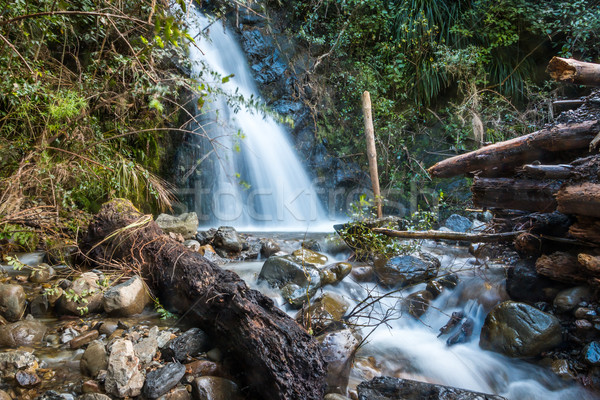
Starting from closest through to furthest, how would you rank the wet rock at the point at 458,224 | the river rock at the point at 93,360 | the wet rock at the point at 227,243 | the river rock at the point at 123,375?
the river rock at the point at 123,375 → the river rock at the point at 93,360 → the wet rock at the point at 227,243 → the wet rock at the point at 458,224

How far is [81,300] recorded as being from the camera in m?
2.71

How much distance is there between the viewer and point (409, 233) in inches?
154

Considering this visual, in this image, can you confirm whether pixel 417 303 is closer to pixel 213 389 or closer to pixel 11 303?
pixel 213 389

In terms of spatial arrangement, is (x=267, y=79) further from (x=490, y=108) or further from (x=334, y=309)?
(x=334, y=309)

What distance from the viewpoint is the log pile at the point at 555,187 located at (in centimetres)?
271

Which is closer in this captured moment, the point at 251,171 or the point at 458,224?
the point at 458,224

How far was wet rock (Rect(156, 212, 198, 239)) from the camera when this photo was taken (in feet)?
16.3

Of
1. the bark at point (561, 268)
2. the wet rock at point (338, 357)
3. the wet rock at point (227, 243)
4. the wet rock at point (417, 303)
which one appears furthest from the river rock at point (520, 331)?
the wet rock at point (227, 243)

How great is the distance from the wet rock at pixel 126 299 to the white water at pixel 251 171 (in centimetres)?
447

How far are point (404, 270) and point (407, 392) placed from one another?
211 cm

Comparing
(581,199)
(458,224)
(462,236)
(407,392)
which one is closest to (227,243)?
(462,236)

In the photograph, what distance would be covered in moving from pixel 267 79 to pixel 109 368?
8.04 m

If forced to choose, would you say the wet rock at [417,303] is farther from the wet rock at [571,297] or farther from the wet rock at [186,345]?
the wet rock at [186,345]

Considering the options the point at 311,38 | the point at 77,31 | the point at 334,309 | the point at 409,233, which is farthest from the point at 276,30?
the point at 334,309
